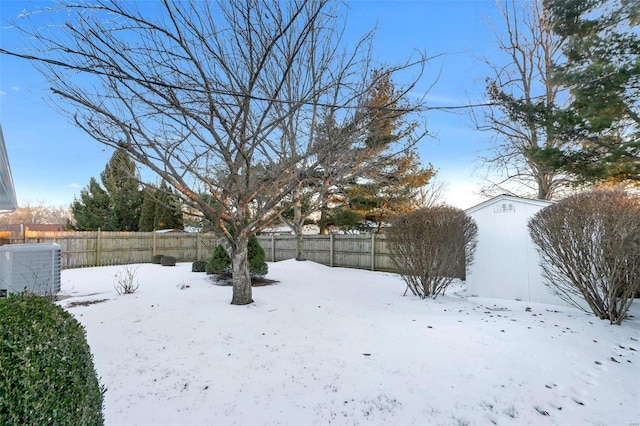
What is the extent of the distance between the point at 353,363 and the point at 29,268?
218 inches

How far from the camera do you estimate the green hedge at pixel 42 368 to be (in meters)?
1.23

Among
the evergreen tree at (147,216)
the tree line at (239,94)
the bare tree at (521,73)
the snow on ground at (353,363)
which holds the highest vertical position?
the bare tree at (521,73)

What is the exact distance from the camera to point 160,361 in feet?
11.9

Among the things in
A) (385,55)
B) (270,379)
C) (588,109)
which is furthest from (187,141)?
(588,109)

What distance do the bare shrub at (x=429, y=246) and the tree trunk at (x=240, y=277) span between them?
3.24 meters

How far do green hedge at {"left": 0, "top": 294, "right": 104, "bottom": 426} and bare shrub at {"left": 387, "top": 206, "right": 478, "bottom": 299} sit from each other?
6.12 m

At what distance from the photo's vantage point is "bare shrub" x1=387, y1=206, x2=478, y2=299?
6.88m

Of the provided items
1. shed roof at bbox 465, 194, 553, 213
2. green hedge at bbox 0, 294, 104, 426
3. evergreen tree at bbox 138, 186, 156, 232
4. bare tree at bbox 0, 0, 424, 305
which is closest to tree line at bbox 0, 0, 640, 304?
bare tree at bbox 0, 0, 424, 305

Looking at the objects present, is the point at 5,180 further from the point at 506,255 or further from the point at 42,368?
the point at 506,255

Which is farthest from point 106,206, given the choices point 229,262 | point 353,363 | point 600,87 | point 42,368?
point 600,87

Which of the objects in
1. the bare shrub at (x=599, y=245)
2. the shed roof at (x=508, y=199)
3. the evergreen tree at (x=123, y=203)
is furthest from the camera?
the evergreen tree at (x=123, y=203)

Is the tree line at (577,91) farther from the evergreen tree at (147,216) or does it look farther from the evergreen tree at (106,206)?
the evergreen tree at (106,206)

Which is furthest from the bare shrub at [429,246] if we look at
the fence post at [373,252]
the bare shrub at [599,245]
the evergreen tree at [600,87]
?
the fence post at [373,252]

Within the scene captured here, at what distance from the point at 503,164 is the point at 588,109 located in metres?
6.11
